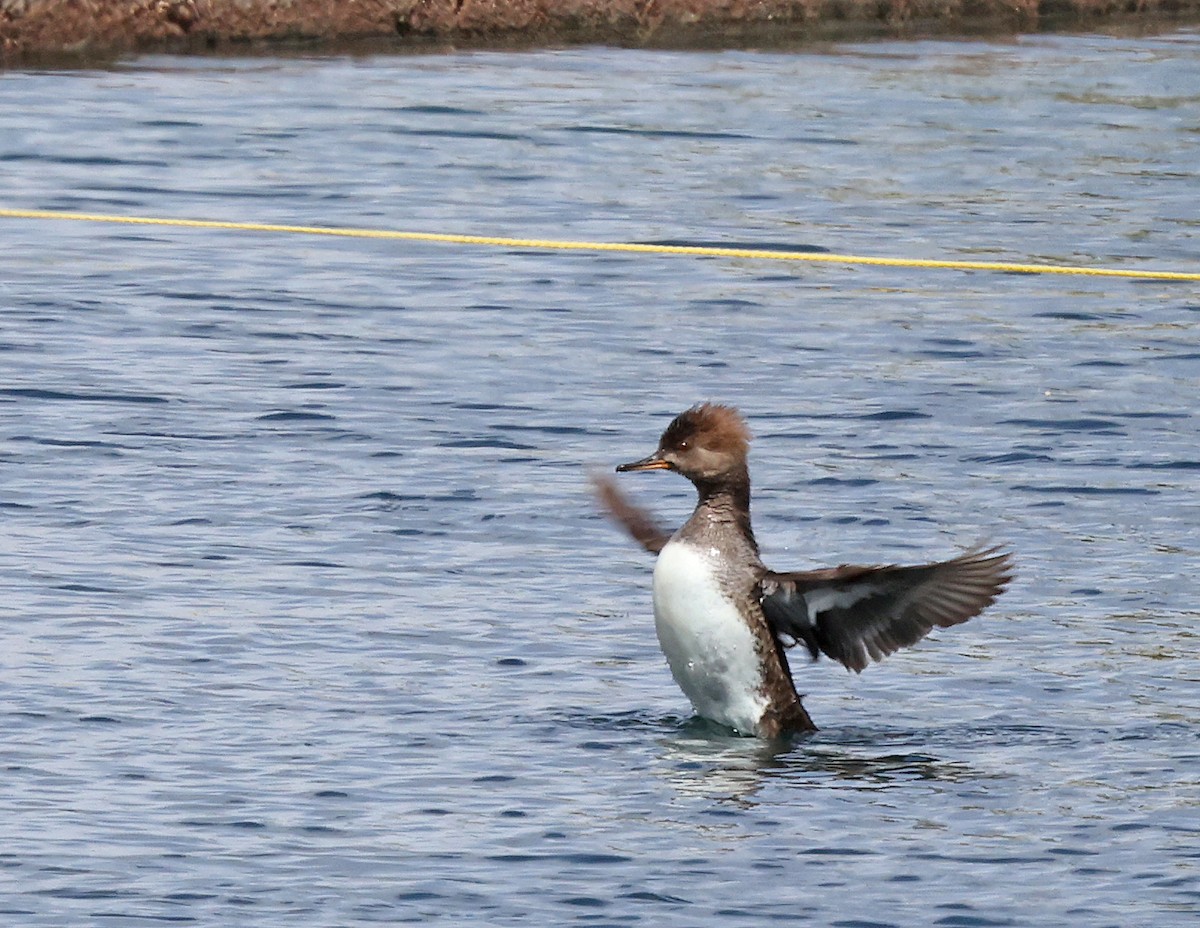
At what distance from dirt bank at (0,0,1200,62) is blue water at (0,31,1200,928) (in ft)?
1.74

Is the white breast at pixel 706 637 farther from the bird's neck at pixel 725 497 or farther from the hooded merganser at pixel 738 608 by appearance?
the bird's neck at pixel 725 497

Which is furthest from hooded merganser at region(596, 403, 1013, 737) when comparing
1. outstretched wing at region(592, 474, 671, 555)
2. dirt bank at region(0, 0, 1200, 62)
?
dirt bank at region(0, 0, 1200, 62)

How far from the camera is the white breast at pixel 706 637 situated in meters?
8.91

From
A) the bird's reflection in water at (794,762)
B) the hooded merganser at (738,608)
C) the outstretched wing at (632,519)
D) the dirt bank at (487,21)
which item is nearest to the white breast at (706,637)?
the hooded merganser at (738,608)

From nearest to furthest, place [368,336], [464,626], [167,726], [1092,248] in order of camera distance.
Answer: [167,726]
[464,626]
[368,336]
[1092,248]

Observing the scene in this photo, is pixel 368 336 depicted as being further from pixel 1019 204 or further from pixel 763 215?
pixel 1019 204

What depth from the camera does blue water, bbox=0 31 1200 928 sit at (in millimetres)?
7660

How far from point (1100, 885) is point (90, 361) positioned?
7.46 meters

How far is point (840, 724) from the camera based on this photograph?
9.03 m

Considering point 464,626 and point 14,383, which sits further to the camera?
point 14,383

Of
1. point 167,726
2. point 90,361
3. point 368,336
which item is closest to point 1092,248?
point 368,336

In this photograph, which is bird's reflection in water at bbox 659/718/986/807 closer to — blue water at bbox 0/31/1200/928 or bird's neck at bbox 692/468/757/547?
blue water at bbox 0/31/1200/928

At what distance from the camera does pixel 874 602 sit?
28.8ft

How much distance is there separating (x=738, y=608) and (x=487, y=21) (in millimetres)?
15102
